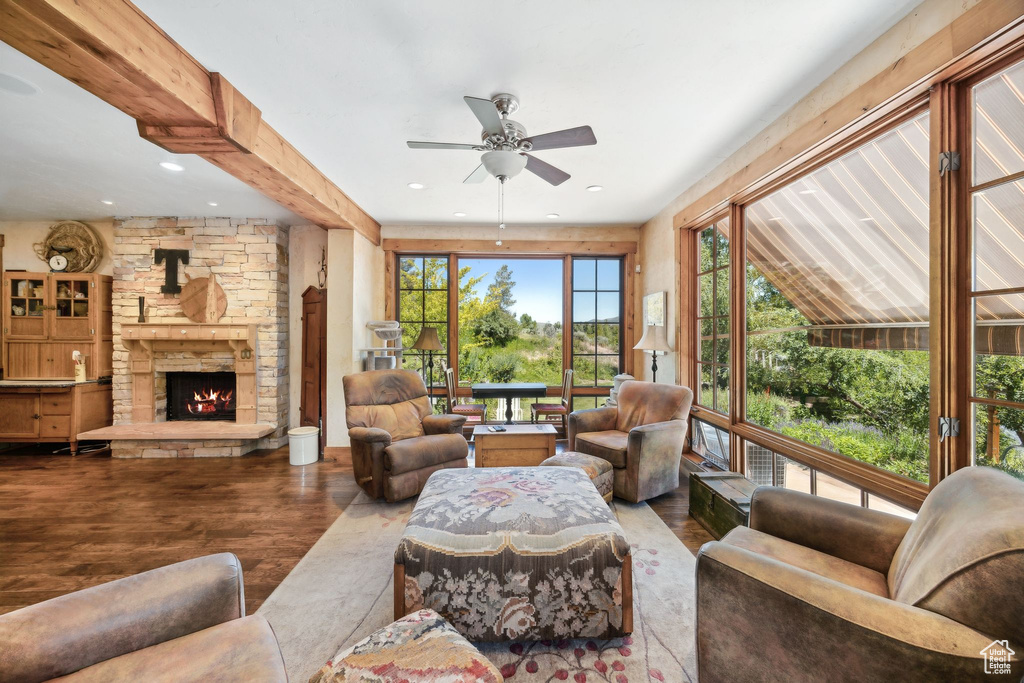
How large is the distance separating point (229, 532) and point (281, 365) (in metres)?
2.60

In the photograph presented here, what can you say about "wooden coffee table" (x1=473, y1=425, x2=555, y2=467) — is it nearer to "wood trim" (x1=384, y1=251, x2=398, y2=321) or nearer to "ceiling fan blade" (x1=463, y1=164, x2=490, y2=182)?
"ceiling fan blade" (x1=463, y1=164, x2=490, y2=182)

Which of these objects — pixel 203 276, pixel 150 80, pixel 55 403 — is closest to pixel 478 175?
pixel 150 80

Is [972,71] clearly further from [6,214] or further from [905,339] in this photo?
[6,214]

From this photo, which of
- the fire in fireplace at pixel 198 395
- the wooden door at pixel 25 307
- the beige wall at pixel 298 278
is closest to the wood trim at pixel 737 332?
the beige wall at pixel 298 278

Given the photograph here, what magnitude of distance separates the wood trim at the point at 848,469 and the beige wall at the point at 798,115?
52.3 inches

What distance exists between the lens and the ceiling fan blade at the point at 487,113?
1.88m

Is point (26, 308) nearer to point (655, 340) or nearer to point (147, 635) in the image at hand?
point (147, 635)

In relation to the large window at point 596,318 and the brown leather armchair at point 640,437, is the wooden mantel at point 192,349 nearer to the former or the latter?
the brown leather armchair at point 640,437

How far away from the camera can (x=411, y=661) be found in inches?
42.9

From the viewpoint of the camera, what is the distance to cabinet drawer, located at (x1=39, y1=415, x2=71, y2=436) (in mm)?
4523

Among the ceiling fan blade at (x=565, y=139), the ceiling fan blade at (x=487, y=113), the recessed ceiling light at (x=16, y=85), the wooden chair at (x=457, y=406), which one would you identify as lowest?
the wooden chair at (x=457, y=406)

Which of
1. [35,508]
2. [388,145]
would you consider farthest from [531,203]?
[35,508]

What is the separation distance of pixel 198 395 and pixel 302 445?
6.11 feet

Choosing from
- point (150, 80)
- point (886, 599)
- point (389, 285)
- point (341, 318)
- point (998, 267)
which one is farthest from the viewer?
point (389, 285)
